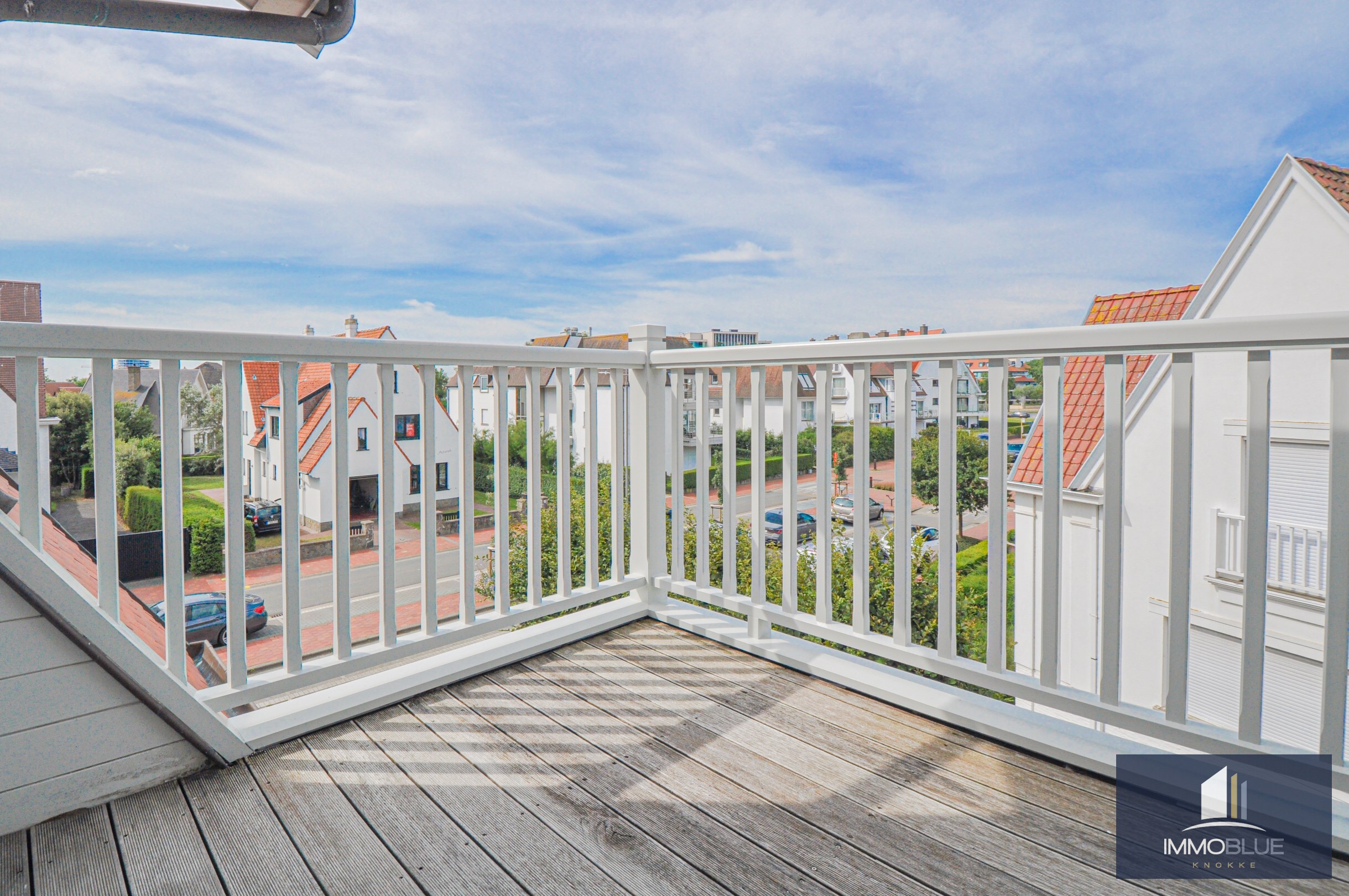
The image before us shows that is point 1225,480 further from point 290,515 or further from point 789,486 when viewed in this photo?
point 290,515

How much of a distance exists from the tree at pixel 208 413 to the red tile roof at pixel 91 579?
30 centimetres

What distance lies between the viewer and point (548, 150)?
2809cm

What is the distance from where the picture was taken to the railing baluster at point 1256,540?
4.09 feet

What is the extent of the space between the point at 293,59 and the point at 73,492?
25.7 m

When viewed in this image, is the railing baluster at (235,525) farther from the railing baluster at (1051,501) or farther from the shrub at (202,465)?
the railing baluster at (1051,501)

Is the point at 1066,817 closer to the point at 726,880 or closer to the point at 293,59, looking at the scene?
the point at 726,880

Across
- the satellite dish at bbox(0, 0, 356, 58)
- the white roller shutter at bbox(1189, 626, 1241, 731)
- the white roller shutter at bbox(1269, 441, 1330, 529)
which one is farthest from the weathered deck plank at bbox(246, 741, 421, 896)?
the white roller shutter at bbox(1189, 626, 1241, 731)

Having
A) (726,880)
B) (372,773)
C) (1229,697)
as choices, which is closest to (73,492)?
(372,773)

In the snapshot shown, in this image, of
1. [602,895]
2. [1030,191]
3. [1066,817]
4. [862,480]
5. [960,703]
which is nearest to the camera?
[602,895]

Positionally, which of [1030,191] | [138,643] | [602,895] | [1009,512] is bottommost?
[602,895]

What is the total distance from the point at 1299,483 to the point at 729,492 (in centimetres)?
485

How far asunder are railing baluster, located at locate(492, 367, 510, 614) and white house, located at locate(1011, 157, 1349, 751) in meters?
2.09

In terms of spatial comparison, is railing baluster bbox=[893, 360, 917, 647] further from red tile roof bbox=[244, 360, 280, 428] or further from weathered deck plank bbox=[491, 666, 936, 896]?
red tile roof bbox=[244, 360, 280, 428]

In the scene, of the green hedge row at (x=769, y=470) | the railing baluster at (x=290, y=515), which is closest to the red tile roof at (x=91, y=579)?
the railing baluster at (x=290, y=515)
